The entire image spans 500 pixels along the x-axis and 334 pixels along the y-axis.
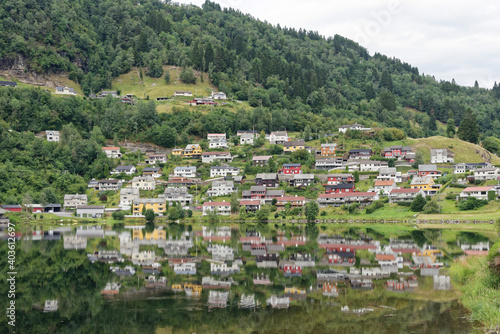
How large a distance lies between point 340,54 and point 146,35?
77.0m

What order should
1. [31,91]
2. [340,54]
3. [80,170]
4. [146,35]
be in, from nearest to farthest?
[80,170] → [31,91] → [146,35] → [340,54]

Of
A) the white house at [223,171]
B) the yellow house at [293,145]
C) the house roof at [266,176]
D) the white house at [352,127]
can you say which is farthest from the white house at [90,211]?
the white house at [352,127]

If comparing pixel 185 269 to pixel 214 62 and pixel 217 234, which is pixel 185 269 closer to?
pixel 217 234

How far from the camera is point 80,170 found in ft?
320

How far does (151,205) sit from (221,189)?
12.0 meters

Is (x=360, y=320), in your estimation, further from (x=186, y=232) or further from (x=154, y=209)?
(x=154, y=209)

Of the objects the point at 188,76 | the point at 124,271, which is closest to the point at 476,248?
the point at 124,271

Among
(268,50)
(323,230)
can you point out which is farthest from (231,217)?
(268,50)

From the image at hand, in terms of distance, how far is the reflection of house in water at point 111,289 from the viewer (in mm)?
27413

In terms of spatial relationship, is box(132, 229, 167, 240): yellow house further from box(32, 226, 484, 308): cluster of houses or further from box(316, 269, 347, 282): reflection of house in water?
box(316, 269, 347, 282): reflection of house in water

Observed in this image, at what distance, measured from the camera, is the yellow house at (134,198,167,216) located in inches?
3214

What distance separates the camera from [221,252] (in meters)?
42.7

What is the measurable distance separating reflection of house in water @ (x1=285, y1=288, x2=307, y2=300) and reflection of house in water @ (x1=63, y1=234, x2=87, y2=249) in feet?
88.3

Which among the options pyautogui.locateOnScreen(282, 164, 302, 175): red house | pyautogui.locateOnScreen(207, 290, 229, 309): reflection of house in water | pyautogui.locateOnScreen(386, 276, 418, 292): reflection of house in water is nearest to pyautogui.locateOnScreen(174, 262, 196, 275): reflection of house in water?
pyautogui.locateOnScreen(207, 290, 229, 309): reflection of house in water
